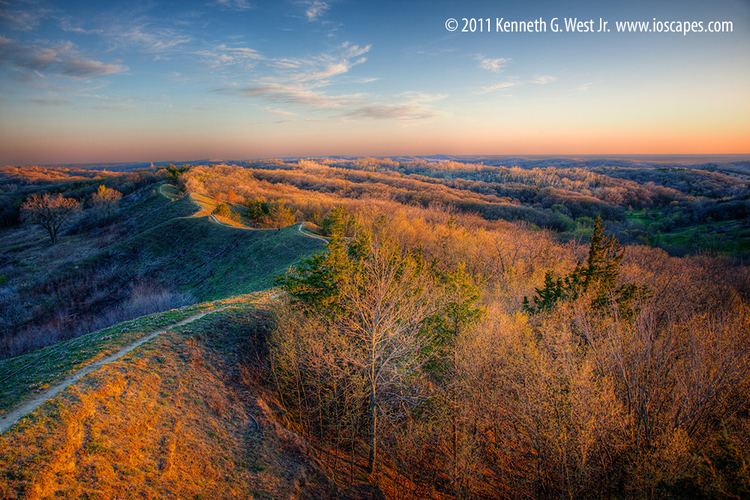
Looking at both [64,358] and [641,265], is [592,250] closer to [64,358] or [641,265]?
[641,265]

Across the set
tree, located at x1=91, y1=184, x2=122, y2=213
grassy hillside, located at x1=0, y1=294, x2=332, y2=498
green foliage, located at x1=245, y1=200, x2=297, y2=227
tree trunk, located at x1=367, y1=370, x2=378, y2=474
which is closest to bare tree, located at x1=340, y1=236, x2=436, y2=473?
tree trunk, located at x1=367, y1=370, x2=378, y2=474

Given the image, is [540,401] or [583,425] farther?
[540,401]

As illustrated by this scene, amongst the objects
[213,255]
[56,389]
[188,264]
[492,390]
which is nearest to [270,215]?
[213,255]

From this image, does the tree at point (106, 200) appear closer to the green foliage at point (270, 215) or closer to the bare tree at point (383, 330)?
the green foliage at point (270, 215)

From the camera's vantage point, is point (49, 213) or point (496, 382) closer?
point (496, 382)

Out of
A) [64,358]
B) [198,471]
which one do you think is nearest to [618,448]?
[198,471]

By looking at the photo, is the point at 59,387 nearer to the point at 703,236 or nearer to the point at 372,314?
the point at 372,314
